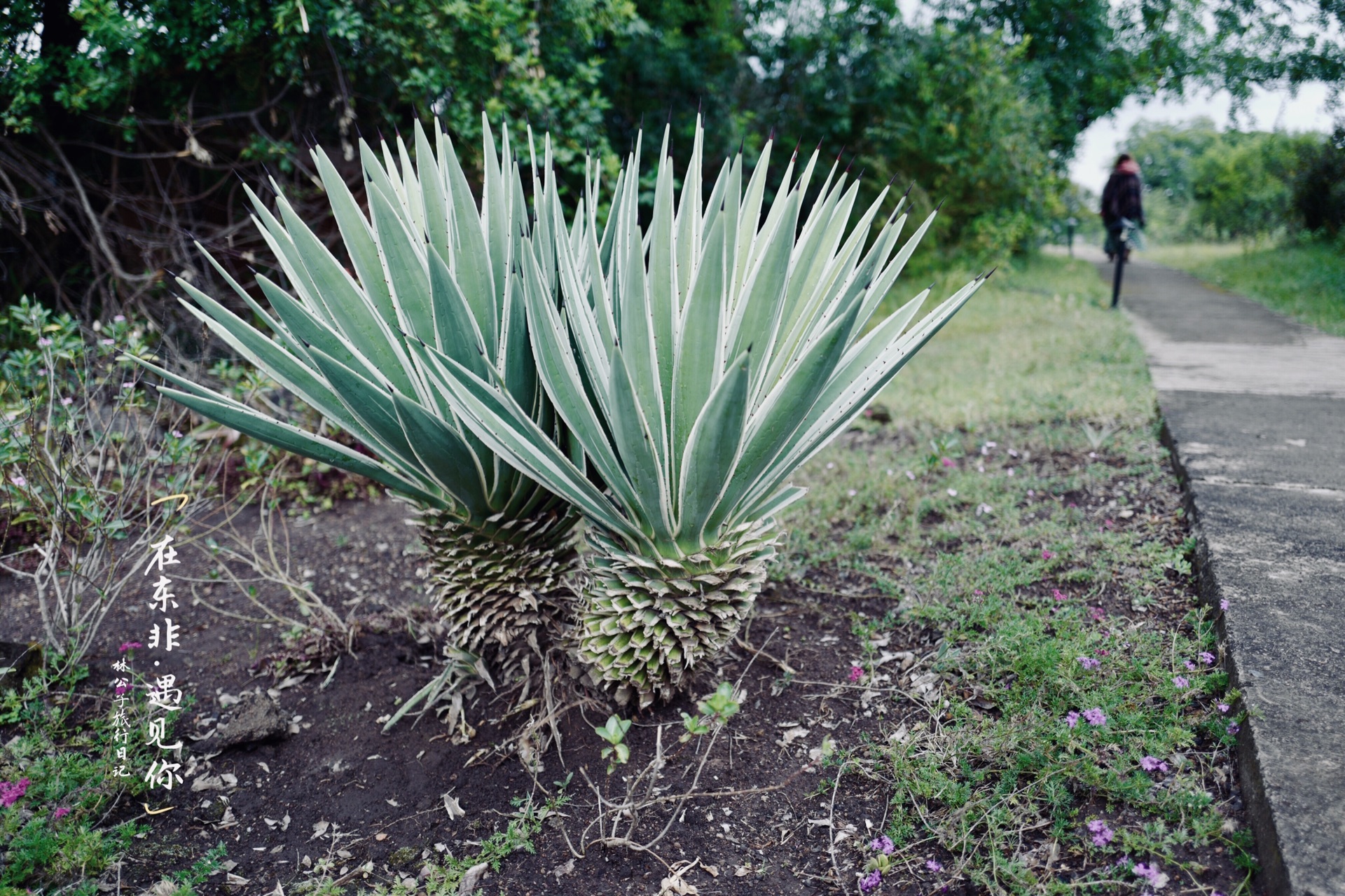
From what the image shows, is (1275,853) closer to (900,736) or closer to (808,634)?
(900,736)

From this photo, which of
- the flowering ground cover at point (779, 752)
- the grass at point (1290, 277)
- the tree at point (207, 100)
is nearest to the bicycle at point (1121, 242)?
the grass at point (1290, 277)

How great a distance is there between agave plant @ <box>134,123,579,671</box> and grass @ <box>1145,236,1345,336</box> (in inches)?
259

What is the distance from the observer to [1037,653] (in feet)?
6.37

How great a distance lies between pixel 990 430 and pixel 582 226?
263cm

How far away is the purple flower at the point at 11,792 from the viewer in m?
1.71

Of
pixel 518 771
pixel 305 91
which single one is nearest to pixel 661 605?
pixel 518 771

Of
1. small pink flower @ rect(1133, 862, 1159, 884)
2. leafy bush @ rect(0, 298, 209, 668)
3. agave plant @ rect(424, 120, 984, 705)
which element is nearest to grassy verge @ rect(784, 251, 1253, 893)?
small pink flower @ rect(1133, 862, 1159, 884)

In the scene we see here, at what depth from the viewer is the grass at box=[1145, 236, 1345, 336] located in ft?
23.0

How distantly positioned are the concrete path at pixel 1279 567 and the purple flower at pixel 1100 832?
0.23 meters

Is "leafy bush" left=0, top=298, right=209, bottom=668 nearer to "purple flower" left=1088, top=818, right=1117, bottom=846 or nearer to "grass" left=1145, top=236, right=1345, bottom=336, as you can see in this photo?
"purple flower" left=1088, top=818, right=1117, bottom=846

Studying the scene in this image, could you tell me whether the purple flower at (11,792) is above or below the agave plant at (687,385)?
below

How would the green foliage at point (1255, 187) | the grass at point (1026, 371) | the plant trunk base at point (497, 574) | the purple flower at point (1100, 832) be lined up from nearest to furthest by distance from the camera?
the purple flower at point (1100, 832), the plant trunk base at point (497, 574), the grass at point (1026, 371), the green foliage at point (1255, 187)

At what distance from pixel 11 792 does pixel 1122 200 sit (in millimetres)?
8706

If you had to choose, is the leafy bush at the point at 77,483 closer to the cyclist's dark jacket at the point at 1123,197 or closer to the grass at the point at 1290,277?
the grass at the point at 1290,277
